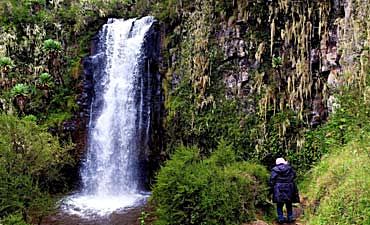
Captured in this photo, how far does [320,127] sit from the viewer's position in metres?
14.9

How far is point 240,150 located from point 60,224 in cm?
622

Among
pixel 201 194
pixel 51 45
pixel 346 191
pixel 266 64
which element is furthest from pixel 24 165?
pixel 266 64

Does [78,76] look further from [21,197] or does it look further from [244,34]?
[21,197]

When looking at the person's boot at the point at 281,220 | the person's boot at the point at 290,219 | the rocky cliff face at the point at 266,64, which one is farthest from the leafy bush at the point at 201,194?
the rocky cliff face at the point at 266,64

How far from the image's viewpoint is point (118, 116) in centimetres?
1883

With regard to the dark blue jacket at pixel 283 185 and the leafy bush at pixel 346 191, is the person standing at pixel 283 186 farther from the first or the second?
the leafy bush at pixel 346 191

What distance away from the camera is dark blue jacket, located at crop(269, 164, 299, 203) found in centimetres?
1052

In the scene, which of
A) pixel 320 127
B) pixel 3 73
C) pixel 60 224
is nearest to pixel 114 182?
pixel 60 224

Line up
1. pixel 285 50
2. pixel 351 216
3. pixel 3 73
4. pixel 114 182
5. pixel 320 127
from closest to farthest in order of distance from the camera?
pixel 351 216 → pixel 320 127 → pixel 285 50 → pixel 114 182 → pixel 3 73

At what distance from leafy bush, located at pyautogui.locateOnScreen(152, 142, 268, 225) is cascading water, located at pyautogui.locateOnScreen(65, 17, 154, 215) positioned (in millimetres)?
6199

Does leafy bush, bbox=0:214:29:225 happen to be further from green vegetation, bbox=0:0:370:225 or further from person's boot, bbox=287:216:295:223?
person's boot, bbox=287:216:295:223

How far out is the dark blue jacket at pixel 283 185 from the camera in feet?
34.5

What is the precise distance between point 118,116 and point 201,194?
351 inches

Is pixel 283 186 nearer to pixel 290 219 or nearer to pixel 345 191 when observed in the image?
pixel 290 219
